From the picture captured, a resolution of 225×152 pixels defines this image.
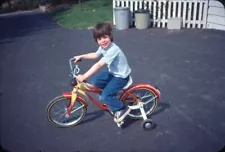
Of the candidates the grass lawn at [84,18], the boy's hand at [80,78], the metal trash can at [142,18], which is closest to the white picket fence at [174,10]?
the metal trash can at [142,18]

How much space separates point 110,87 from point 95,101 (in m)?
0.45

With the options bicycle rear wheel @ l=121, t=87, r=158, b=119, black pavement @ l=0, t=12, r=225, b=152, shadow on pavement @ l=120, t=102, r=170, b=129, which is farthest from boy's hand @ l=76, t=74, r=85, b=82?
shadow on pavement @ l=120, t=102, r=170, b=129

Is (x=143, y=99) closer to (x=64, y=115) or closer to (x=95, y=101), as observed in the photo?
(x=95, y=101)

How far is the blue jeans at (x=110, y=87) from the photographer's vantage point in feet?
Result: 12.1

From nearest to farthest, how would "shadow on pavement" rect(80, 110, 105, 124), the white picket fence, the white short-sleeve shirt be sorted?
the white short-sleeve shirt
"shadow on pavement" rect(80, 110, 105, 124)
the white picket fence

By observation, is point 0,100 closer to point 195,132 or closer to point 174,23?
point 195,132

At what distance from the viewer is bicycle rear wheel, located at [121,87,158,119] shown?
397 cm

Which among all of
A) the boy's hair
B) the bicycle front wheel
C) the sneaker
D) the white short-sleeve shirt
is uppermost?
the boy's hair

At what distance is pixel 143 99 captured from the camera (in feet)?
14.0

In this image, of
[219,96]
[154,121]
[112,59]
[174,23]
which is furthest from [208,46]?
[112,59]

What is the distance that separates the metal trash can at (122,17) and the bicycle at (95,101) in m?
6.40

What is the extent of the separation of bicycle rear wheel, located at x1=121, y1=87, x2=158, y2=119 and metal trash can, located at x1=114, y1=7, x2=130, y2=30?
6.39 metres

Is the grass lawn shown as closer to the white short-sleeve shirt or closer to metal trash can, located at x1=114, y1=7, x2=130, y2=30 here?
metal trash can, located at x1=114, y1=7, x2=130, y2=30

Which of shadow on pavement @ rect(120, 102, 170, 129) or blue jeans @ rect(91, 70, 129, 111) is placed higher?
blue jeans @ rect(91, 70, 129, 111)
